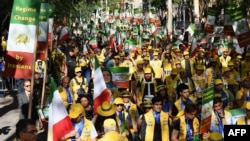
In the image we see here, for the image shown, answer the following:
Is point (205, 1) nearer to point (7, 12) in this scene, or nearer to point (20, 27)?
point (7, 12)

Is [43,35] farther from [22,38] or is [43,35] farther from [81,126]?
[81,126]

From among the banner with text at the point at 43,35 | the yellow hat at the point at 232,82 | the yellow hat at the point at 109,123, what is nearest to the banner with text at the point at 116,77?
the banner with text at the point at 43,35

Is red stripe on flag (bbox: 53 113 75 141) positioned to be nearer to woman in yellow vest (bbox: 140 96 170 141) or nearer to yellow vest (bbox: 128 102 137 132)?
woman in yellow vest (bbox: 140 96 170 141)

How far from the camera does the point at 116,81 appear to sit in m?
11.6

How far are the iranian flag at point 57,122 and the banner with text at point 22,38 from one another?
180 centimetres

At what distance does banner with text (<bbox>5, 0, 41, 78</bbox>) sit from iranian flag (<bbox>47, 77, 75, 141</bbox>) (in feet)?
5.89

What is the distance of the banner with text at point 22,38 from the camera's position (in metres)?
8.66

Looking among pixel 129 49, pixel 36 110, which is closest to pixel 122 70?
pixel 36 110

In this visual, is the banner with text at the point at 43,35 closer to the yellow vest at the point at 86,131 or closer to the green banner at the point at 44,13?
the green banner at the point at 44,13

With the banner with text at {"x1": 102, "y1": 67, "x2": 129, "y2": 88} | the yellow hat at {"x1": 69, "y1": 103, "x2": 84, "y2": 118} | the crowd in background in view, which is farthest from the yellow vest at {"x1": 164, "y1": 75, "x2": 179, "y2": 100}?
the yellow hat at {"x1": 69, "y1": 103, "x2": 84, "y2": 118}

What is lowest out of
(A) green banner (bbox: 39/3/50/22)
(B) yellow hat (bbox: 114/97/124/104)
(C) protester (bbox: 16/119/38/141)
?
(B) yellow hat (bbox: 114/97/124/104)

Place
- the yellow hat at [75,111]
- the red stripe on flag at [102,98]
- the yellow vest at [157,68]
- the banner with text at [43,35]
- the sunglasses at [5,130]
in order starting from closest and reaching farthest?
the yellow hat at [75,111], the red stripe on flag at [102,98], the banner with text at [43,35], the sunglasses at [5,130], the yellow vest at [157,68]

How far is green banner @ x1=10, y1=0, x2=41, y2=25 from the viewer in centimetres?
874

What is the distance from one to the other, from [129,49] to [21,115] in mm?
11607
